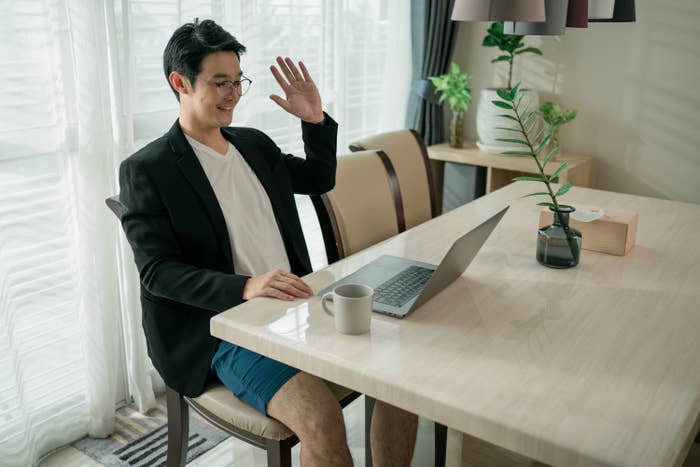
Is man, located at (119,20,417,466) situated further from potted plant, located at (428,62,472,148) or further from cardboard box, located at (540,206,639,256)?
potted plant, located at (428,62,472,148)

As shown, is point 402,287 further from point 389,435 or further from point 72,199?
point 72,199

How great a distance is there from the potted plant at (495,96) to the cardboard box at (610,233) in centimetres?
159

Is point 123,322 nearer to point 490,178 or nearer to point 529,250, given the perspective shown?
point 529,250

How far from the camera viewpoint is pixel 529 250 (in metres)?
1.76

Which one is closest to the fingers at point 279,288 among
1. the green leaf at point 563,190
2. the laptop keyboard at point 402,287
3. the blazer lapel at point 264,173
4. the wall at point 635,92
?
the laptop keyboard at point 402,287

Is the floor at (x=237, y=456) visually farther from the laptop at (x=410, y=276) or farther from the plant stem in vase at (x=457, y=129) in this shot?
the plant stem in vase at (x=457, y=129)

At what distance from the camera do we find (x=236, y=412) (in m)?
1.51

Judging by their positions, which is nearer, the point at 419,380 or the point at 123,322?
the point at 419,380

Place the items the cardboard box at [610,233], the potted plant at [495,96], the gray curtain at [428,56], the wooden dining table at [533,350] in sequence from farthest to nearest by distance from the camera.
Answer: the gray curtain at [428,56] → the potted plant at [495,96] → the cardboard box at [610,233] → the wooden dining table at [533,350]

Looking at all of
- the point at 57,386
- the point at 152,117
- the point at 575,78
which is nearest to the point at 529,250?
the point at 152,117

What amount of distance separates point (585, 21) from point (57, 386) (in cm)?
189

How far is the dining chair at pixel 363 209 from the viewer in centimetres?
196

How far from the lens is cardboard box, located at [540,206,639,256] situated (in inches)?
67.1

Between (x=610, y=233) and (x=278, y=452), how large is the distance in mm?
965
